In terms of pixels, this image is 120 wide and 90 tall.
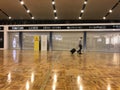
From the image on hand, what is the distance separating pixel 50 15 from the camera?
25844mm

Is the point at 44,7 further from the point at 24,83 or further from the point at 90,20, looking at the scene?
the point at 24,83

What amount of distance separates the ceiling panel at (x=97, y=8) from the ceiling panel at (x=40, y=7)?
3769 millimetres

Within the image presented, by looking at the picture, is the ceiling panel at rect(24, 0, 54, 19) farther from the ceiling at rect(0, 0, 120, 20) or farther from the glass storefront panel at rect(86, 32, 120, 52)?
the glass storefront panel at rect(86, 32, 120, 52)

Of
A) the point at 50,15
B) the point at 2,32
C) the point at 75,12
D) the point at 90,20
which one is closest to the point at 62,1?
the point at 75,12

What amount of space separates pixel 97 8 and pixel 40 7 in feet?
18.8

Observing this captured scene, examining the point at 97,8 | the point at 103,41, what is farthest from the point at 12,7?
the point at 103,41

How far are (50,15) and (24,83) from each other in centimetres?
2021

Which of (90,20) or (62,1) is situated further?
(90,20)

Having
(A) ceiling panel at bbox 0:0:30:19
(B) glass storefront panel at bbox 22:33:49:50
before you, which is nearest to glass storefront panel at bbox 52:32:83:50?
(B) glass storefront panel at bbox 22:33:49:50

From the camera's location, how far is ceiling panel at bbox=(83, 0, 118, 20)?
1964 cm

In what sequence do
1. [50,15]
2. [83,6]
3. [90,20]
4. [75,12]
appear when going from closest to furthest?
[83,6] → [75,12] → [50,15] → [90,20]

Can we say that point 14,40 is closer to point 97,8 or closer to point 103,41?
point 103,41

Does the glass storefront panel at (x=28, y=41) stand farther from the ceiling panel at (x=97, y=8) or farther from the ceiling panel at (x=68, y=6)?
the ceiling panel at (x=97, y=8)

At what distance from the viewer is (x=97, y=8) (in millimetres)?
22062
